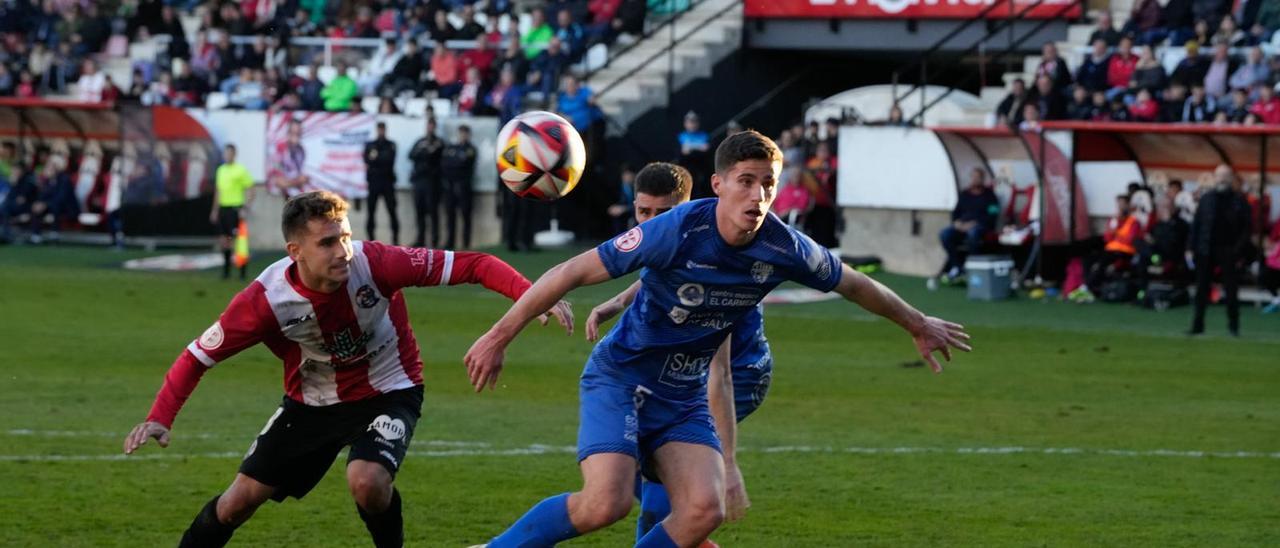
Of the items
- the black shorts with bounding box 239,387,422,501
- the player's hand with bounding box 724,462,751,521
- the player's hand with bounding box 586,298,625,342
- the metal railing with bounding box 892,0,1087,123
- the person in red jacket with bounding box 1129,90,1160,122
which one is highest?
the metal railing with bounding box 892,0,1087,123

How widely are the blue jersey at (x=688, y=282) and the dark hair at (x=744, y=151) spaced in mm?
186

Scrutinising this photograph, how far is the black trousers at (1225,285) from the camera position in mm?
19609

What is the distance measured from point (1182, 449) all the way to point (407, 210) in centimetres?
1911

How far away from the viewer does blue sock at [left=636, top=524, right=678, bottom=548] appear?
22.7 feet

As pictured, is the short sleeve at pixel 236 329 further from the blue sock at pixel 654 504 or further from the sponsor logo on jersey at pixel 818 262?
the sponsor logo on jersey at pixel 818 262

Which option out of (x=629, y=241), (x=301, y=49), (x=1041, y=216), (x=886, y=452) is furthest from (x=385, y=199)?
(x=629, y=241)

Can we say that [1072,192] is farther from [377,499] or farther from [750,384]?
[377,499]

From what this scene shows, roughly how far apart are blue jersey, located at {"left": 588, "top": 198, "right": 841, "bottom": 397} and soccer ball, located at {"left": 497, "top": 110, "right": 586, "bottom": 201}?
220 centimetres

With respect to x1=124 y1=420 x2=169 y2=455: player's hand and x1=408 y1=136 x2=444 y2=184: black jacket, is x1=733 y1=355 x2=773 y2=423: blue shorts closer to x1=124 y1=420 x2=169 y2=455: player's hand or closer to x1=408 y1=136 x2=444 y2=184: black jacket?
x1=124 y1=420 x2=169 y2=455: player's hand

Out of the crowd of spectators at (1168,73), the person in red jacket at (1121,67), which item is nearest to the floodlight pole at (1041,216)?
the crowd of spectators at (1168,73)

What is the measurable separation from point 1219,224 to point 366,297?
46.1 feet

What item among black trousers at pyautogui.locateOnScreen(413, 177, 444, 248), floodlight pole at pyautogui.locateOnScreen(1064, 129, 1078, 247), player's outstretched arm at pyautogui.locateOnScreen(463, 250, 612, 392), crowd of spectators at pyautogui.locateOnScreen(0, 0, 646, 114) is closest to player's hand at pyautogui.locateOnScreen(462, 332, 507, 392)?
player's outstretched arm at pyautogui.locateOnScreen(463, 250, 612, 392)

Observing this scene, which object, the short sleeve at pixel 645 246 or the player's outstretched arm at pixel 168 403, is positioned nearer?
the short sleeve at pixel 645 246

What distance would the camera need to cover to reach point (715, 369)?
25.0 ft
